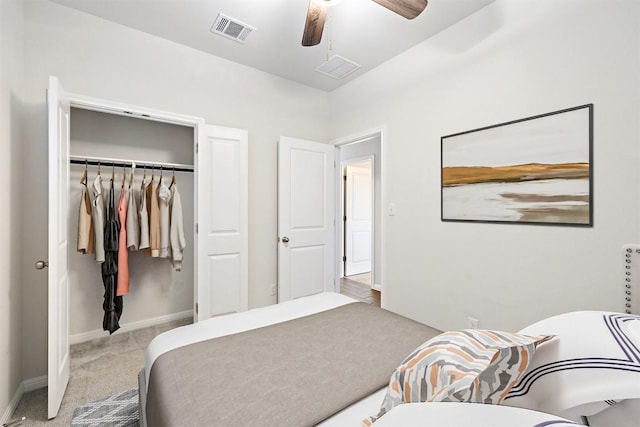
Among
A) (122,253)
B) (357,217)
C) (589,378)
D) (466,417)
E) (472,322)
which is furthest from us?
(357,217)

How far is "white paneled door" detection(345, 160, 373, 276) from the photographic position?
539 cm

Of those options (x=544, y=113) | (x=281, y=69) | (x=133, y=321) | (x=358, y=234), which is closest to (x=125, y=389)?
(x=133, y=321)

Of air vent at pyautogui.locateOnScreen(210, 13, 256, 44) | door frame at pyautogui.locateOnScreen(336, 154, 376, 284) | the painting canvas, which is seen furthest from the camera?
door frame at pyautogui.locateOnScreen(336, 154, 376, 284)

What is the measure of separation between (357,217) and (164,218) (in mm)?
3644

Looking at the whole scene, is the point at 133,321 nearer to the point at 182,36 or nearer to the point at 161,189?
the point at 161,189

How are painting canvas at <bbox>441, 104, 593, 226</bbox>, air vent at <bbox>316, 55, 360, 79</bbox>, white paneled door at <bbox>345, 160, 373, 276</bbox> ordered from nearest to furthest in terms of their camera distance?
painting canvas at <bbox>441, 104, 593, 226</bbox>, air vent at <bbox>316, 55, 360, 79</bbox>, white paneled door at <bbox>345, 160, 373, 276</bbox>

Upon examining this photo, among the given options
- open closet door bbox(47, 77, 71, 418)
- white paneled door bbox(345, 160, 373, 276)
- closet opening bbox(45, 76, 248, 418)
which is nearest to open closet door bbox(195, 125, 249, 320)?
closet opening bbox(45, 76, 248, 418)

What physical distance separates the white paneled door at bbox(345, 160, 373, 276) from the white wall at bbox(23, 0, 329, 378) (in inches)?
78.2

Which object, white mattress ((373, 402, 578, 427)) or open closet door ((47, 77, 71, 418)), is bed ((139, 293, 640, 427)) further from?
open closet door ((47, 77, 71, 418))

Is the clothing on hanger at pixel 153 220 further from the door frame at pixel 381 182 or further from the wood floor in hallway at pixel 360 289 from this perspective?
the wood floor in hallway at pixel 360 289

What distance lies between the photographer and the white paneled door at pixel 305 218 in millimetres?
3074

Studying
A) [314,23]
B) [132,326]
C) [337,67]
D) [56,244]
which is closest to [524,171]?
[314,23]

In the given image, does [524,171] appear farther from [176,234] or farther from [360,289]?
[360,289]

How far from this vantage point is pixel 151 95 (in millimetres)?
2455
